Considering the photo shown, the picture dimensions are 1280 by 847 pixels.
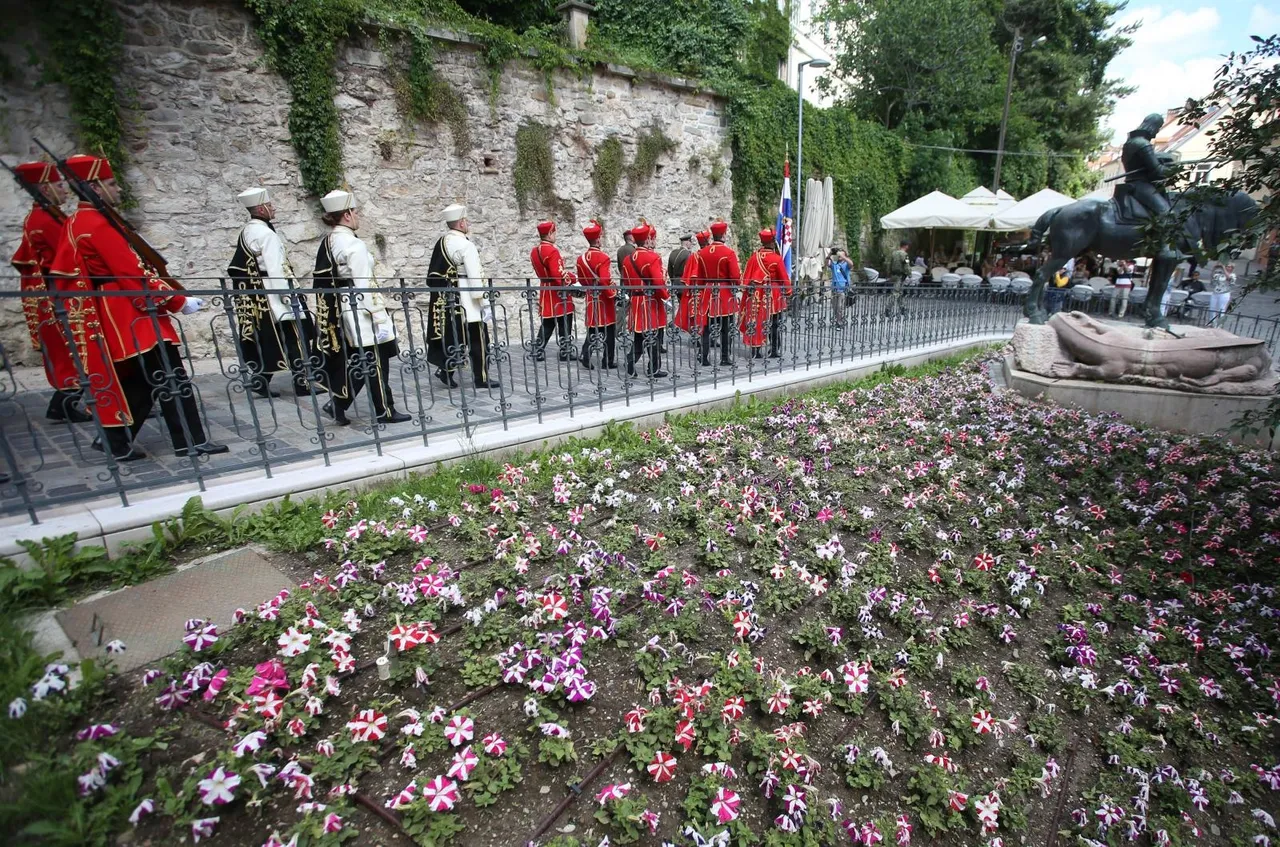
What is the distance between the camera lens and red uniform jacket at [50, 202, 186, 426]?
12.4 feet

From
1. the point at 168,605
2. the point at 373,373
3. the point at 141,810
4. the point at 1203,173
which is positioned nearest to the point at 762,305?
the point at 1203,173

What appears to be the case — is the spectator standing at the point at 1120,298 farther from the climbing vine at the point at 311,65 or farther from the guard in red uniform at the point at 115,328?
the guard in red uniform at the point at 115,328

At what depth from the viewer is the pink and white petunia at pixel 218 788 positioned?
75.2 inches

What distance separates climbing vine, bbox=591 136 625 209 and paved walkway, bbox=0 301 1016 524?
479cm

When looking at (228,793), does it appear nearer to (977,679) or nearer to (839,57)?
(977,679)

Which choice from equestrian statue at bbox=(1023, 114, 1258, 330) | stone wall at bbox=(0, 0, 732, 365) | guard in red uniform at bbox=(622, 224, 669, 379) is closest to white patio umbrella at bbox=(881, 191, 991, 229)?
equestrian statue at bbox=(1023, 114, 1258, 330)

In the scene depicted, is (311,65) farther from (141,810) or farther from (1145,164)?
(1145,164)

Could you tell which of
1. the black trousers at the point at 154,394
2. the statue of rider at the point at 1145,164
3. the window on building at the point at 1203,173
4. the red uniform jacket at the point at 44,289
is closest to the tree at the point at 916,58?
the statue of rider at the point at 1145,164

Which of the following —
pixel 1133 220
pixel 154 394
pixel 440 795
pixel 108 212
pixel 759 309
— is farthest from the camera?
pixel 1133 220

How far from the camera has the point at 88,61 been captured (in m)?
6.79

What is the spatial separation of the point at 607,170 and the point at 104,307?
971 centimetres

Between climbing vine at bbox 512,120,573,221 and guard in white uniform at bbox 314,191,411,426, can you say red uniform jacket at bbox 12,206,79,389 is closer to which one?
guard in white uniform at bbox 314,191,411,426

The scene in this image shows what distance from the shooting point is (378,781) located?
7.06 feet

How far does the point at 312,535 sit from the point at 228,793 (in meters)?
1.75
